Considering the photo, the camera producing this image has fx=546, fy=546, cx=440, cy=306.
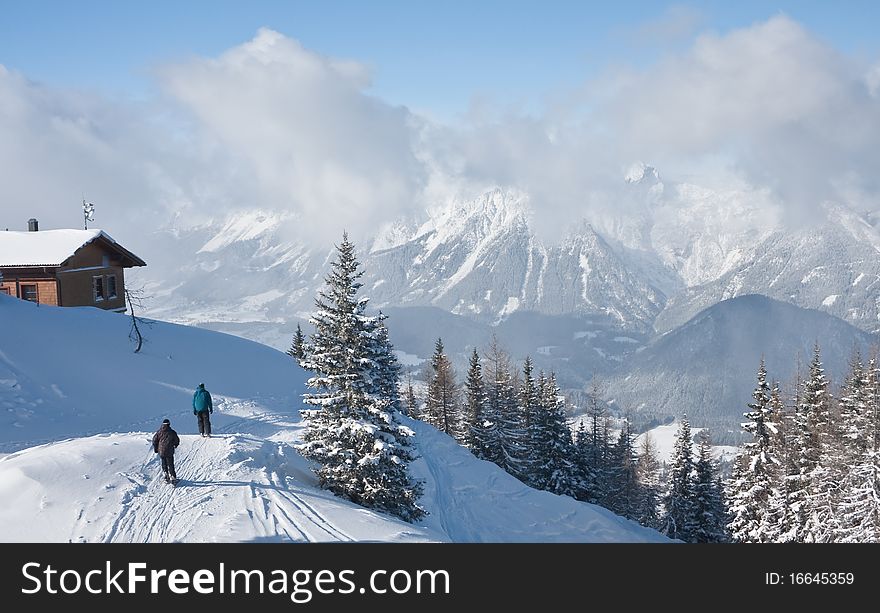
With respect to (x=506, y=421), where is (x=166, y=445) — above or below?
above

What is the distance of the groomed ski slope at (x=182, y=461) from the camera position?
39.8 feet

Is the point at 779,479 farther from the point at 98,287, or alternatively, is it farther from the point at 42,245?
the point at 42,245

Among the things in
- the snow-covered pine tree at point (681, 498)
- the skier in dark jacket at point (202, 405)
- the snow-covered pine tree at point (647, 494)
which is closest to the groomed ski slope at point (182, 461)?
the skier in dark jacket at point (202, 405)

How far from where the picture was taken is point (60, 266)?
32719mm

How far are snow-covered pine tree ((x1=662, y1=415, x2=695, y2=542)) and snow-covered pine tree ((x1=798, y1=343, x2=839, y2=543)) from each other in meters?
10.4

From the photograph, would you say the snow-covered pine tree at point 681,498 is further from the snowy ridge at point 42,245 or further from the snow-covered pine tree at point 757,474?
the snowy ridge at point 42,245

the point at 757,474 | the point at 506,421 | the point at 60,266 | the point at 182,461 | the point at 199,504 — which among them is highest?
the point at 60,266

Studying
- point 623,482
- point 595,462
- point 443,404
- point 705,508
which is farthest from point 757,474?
point 443,404

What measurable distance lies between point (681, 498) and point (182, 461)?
121 ft

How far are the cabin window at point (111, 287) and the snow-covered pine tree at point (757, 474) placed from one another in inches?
1626

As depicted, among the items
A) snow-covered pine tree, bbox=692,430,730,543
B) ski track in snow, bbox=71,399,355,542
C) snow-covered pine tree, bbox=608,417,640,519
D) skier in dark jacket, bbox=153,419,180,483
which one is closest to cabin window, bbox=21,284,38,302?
ski track in snow, bbox=71,399,355,542

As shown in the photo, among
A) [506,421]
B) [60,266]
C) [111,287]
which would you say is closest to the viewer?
[60,266]
